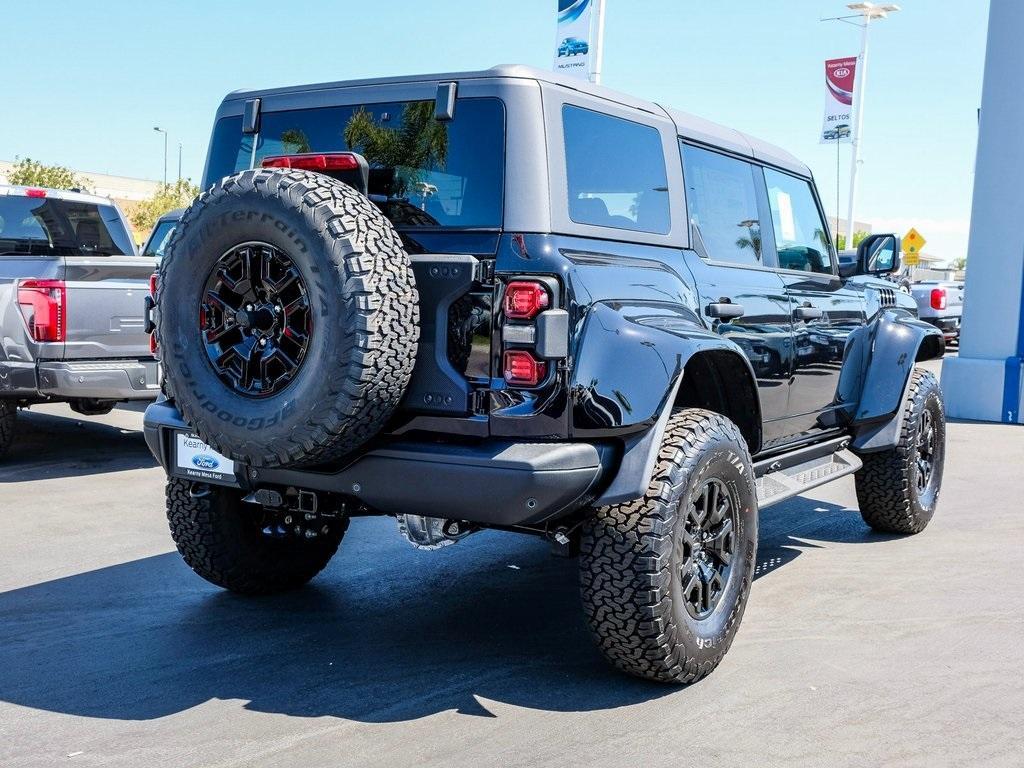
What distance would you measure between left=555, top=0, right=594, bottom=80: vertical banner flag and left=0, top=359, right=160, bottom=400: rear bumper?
8861 mm

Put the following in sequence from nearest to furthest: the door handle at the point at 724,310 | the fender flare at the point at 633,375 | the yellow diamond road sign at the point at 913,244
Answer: the fender flare at the point at 633,375, the door handle at the point at 724,310, the yellow diamond road sign at the point at 913,244

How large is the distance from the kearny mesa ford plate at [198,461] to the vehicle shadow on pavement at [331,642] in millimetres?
655

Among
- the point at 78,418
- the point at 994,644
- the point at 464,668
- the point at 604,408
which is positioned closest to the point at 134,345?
the point at 78,418

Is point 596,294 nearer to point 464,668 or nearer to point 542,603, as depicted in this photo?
point 464,668

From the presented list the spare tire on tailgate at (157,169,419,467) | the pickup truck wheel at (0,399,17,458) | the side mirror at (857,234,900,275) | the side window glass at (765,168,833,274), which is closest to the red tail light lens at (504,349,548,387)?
the spare tire on tailgate at (157,169,419,467)

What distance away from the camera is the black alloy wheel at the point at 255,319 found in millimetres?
3297

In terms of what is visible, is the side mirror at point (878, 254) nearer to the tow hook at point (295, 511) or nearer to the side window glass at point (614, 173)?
the side window glass at point (614, 173)

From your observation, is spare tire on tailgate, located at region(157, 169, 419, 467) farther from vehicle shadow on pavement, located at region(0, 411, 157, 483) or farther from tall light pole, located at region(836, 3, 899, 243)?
tall light pole, located at region(836, 3, 899, 243)

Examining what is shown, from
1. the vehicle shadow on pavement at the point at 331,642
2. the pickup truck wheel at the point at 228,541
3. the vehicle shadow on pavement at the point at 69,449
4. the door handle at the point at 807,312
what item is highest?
the door handle at the point at 807,312

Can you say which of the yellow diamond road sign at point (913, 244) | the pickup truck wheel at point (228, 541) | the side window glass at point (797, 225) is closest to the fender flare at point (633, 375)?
the pickup truck wheel at point (228, 541)

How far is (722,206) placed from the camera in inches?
183

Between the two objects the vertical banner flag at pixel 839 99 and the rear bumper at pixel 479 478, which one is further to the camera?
the vertical banner flag at pixel 839 99

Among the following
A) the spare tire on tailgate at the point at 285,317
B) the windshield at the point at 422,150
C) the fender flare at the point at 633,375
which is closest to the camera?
the spare tire on tailgate at the point at 285,317

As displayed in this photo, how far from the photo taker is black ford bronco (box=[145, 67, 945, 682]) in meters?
3.25
